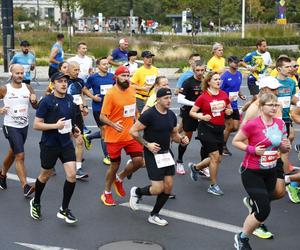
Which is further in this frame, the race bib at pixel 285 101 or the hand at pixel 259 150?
the race bib at pixel 285 101

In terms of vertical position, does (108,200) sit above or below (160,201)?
below

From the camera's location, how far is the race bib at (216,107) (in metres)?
8.81

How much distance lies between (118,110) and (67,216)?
1.55 m

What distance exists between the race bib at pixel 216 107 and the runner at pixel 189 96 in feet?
3.04

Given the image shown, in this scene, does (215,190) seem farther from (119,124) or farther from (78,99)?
(78,99)

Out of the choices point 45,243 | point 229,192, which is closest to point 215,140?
point 229,192

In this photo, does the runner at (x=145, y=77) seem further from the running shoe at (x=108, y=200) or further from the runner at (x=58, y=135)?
the runner at (x=58, y=135)

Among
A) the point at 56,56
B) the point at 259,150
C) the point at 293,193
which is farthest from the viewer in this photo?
the point at 56,56

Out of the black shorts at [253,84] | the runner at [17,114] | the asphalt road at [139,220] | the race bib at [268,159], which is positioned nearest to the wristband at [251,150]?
the race bib at [268,159]

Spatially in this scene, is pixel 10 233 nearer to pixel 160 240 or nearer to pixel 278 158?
pixel 160 240

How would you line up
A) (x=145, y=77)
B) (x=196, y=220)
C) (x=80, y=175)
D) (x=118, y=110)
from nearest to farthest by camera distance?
1. (x=196, y=220)
2. (x=118, y=110)
3. (x=80, y=175)
4. (x=145, y=77)

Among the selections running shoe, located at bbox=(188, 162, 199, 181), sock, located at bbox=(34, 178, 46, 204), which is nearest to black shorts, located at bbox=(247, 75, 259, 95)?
running shoe, located at bbox=(188, 162, 199, 181)

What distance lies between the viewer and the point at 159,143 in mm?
7473

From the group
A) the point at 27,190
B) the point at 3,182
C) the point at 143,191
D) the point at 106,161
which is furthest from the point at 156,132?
the point at 106,161
